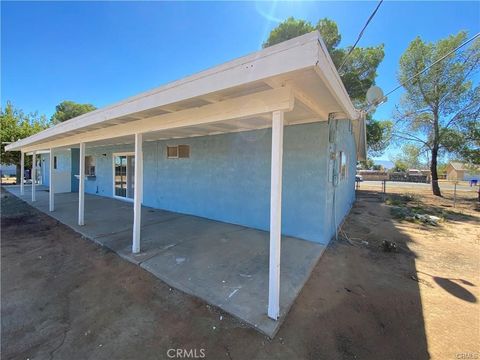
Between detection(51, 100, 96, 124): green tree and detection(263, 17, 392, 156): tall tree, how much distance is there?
67.4ft

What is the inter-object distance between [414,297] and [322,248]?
1559 mm

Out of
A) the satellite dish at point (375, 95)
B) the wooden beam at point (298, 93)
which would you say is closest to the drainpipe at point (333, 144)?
the wooden beam at point (298, 93)

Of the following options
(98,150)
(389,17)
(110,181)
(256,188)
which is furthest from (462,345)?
(98,150)

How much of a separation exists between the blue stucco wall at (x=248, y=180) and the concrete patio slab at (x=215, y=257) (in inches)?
16.4

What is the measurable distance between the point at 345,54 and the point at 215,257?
12535 mm

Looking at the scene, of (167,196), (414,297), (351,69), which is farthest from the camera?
(351,69)

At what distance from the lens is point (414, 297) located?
9.52 feet

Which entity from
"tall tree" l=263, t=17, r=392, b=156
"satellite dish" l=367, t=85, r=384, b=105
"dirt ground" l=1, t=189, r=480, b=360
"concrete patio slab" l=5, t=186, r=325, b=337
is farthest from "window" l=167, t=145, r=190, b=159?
"tall tree" l=263, t=17, r=392, b=156

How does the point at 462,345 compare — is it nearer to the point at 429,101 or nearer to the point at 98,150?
the point at 98,150

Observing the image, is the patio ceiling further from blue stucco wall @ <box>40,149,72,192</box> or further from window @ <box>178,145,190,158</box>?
blue stucco wall @ <box>40,149,72,192</box>

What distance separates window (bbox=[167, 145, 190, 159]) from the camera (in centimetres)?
679

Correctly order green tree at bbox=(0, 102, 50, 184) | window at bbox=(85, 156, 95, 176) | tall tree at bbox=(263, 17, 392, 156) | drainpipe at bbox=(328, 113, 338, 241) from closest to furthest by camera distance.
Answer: drainpipe at bbox=(328, 113, 338, 241) → tall tree at bbox=(263, 17, 392, 156) → window at bbox=(85, 156, 95, 176) → green tree at bbox=(0, 102, 50, 184)

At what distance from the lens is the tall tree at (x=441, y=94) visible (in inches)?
496

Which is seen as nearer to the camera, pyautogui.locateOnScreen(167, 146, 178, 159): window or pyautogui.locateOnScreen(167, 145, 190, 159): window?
pyautogui.locateOnScreen(167, 145, 190, 159): window
